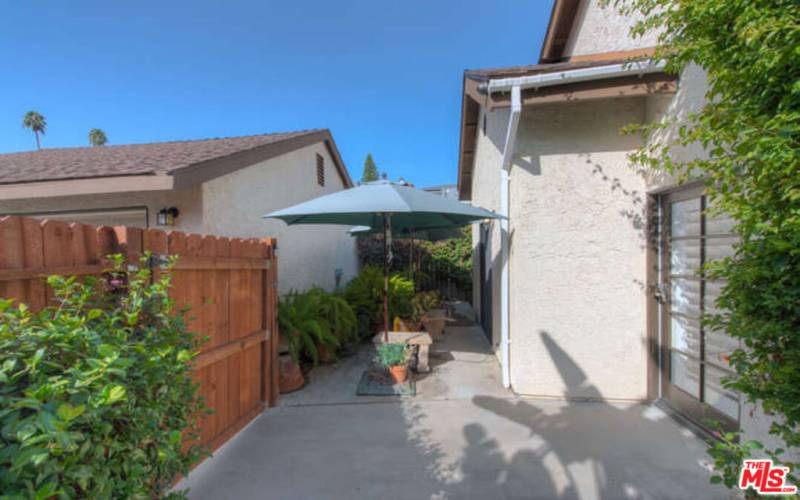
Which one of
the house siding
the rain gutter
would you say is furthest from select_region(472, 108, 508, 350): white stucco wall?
the house siding

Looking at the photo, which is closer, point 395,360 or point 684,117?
point 684,117

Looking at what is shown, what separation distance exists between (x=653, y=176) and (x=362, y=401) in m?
4.47

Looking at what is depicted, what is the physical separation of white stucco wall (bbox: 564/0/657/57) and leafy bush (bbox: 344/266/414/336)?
5446 mm

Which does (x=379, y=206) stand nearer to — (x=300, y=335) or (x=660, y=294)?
(x=300, y=335)

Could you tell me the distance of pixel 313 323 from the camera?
499 cm

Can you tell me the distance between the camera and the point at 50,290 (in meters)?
1.88

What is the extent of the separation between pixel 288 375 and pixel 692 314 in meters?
4.90

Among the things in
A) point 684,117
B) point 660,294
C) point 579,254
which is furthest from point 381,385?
point 684,117

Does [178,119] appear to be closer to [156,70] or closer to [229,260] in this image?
[156,70]

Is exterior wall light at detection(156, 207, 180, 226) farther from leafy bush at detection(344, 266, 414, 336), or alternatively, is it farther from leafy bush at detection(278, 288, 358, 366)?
leafy bush at detection(344, 266, 414, 336)

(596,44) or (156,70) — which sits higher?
(156,70)

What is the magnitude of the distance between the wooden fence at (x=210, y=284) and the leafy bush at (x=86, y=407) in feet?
1.38

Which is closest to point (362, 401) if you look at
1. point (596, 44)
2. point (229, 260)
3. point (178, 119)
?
point (229, 260)

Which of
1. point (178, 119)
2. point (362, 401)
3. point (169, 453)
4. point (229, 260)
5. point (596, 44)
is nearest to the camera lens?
point (169, 453)
